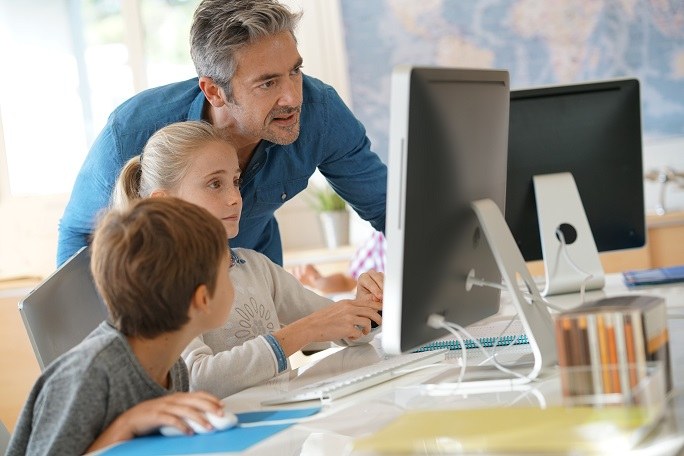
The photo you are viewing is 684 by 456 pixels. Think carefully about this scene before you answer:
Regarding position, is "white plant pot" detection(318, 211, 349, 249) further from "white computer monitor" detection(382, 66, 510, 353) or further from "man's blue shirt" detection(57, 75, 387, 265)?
"white computer monitor" detection(382, 66, 510, 353)

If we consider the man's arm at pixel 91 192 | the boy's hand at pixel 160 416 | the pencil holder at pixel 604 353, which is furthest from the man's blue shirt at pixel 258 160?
the pencil holder at pixel 604 353

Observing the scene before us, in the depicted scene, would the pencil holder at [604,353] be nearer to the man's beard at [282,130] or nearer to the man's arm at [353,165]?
the man's beard at [282,130]

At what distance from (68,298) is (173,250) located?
0.57 meters

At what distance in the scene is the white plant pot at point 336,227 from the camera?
4410 millimetres

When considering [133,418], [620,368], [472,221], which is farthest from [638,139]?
[133,418]

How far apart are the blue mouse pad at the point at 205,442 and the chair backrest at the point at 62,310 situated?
52 cm

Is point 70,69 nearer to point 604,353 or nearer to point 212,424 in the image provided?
point 212,424

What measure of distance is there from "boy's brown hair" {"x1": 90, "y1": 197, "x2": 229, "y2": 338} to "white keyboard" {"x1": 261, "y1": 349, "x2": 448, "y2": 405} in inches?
8.2

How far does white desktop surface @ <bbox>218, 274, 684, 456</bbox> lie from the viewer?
1.16 meters

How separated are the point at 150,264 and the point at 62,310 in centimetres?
56

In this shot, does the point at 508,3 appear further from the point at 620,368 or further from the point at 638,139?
the point at 620,368

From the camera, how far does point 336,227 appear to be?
14.5 ft

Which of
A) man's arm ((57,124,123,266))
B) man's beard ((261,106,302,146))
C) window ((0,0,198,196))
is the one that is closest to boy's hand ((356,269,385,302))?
man's beard ((261,106,302,146))

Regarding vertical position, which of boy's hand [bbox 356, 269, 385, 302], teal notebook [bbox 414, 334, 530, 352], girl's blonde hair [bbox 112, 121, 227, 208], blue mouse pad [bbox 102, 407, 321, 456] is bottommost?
teal notebook [bbox 414, 334, 530, 352]
